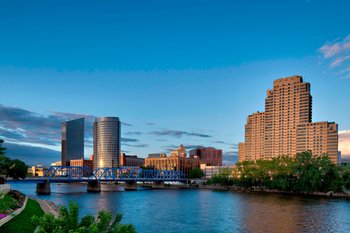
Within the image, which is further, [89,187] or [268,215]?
[89,187]

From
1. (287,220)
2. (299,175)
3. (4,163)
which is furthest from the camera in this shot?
(299,175)

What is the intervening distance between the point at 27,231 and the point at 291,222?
51.0 m

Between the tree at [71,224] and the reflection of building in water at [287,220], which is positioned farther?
the reflection of building in water at [287,220]

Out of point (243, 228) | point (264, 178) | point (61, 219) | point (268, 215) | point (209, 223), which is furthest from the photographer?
point (264, 178)

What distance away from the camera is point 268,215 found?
86.1 m

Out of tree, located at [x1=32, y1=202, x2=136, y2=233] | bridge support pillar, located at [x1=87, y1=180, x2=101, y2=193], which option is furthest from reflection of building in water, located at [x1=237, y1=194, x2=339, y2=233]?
bridge support pillar, located at [x1=87, y1=180, x2=101, y2=193]

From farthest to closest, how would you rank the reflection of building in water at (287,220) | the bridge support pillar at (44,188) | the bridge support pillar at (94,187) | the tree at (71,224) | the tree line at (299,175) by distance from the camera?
the bridge support pillar at (94,187), the bridge support pillar at (44,188), the tree line at (299,175), the reflection of building in water at (287,220), the tree at (71,224)

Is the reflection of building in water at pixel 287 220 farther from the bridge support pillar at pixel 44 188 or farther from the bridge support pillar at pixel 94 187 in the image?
→ the bridge support pillar at pixel 94 187

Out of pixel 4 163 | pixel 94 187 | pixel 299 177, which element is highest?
pixel 4 163

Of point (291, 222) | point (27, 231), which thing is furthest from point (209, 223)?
point (27, 231)

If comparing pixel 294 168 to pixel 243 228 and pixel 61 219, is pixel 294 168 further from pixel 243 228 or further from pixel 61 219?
pixel 61 219

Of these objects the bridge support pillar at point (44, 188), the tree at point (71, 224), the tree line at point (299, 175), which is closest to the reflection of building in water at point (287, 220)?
the tree at point (71, 224)

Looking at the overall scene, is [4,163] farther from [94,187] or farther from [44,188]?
[94,187]

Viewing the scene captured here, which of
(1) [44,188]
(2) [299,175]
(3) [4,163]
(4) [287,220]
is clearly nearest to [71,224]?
(4) [287,220]
